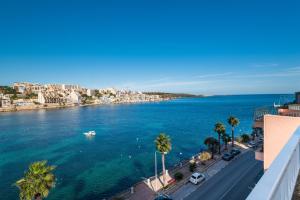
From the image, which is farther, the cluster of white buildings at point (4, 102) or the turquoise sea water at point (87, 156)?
the cluster of white buildings at point (4, 102)

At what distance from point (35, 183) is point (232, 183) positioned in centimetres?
1773

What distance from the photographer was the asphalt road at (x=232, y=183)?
66.8ft

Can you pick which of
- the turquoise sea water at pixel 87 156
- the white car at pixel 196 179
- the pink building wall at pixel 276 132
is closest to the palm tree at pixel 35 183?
the turquoise sea water at pixel 87 156

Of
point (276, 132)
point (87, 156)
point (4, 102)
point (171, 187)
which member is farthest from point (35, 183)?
point (4, 102)

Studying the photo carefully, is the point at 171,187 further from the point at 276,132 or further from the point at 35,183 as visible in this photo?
the point at 276,132

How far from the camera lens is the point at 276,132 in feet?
32.7

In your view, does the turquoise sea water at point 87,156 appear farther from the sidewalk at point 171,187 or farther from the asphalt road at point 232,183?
the asphalt road at point 232,183

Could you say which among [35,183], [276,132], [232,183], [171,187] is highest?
[276,132]

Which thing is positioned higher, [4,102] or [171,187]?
[4,102]

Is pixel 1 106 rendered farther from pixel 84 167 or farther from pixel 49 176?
pixel 49 176

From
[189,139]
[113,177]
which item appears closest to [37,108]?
[189,139]

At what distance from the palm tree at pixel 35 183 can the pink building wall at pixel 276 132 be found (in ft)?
44.0

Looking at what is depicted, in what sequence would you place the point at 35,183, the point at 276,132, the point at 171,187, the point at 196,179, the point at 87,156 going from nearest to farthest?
the point at 276,132 < the point at 35,183 < the point at 171,187 < the point at 196,179 < the point at 87,156

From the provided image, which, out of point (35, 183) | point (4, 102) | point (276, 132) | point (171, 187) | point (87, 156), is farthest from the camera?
point (4, 102)
